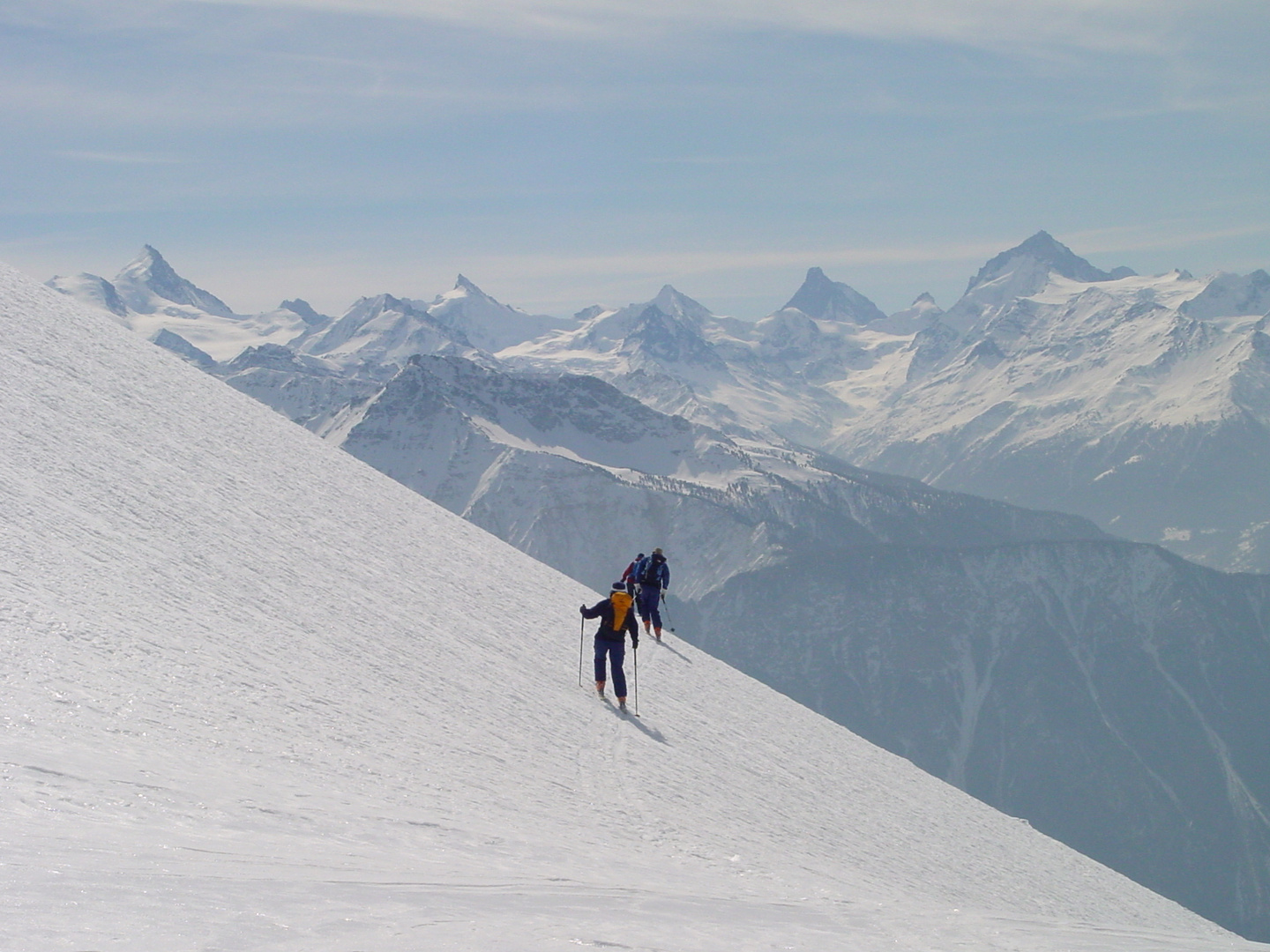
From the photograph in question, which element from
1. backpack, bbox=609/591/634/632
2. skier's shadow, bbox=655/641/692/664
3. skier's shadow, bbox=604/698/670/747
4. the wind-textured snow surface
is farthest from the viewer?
skier's shadow, bbox=655/641/692/664

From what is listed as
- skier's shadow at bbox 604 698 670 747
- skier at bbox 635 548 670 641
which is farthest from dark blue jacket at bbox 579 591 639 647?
skier at bbox 635 548 670 641

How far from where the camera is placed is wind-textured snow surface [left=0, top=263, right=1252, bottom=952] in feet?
32.9

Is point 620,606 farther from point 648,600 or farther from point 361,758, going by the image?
point 648,600

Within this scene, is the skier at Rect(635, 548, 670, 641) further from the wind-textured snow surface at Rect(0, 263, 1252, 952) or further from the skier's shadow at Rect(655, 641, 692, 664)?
the wind-textured snow surface at Rect(0, 263, 1252, 952)

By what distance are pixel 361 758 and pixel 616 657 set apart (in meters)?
8.00

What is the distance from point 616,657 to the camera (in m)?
22.7

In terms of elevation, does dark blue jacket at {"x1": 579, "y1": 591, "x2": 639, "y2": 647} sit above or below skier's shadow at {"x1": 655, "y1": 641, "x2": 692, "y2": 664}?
above

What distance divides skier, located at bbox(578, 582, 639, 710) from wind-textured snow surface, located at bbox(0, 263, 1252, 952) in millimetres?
712

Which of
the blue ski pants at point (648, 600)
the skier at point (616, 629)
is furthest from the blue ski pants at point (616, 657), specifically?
the blue ski pants at point (648, 600)

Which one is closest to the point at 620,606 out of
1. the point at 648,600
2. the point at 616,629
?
the point at 616,629

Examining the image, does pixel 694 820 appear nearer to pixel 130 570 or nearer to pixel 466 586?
pixel 130 570

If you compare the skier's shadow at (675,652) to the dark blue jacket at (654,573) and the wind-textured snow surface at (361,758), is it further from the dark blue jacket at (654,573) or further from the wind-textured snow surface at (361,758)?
the dark blue jacket at (654,573)

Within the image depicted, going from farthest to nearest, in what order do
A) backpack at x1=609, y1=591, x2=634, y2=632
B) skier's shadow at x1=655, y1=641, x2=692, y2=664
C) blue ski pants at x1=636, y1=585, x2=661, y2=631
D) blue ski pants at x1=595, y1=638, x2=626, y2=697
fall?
blue ski pants at x1=636, y1=585, x2=661, y2=631 < skier's shadow at x1=655, y1=641, x2=692, y2=664 < blue ski pants at x1=595, y1=638, x2=626, y2=697 < backpack at x1=609, y1=591, x2=634, y2=632

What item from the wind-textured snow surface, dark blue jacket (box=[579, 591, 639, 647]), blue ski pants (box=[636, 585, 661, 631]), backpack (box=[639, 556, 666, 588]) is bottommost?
the wind-textured snow surface
